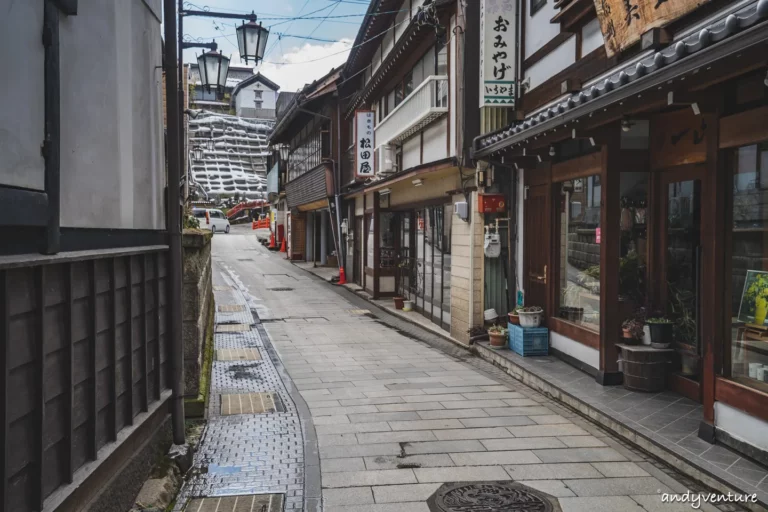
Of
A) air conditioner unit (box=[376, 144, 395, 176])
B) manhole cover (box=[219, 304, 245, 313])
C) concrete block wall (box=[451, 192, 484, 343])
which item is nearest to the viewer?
concrete block wall (box=[451, 192, 484, 343])

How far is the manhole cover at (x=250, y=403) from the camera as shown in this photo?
940 cm

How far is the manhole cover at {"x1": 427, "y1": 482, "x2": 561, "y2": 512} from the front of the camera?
19.7 ft

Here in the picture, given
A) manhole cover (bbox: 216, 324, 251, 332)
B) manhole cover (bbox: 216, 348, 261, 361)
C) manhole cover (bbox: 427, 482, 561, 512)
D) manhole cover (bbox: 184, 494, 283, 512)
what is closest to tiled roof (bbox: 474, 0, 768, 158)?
manhole cover (bbox: 427, 482, 561, 512)

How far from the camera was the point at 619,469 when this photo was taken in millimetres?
7008

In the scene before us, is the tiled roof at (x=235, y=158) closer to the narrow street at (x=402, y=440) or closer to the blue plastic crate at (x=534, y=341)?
the narrow street at (x=402, y=440)

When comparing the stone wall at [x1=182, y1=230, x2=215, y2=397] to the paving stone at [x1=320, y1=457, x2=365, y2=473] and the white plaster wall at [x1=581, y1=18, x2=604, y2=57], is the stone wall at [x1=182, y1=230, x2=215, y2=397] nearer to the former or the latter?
the paving stone at [x1=320, y1=457, x2=365, y2=473]

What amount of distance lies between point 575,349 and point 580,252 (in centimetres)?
172

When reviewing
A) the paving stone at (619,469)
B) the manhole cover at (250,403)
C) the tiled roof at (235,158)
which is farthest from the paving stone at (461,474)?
the tiled roof at (235,158)

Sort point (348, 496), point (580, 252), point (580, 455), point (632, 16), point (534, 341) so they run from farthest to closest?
point (534, 341) → point (580, 252) → point (632, 16) → point (580, 455) → point (348, 496)

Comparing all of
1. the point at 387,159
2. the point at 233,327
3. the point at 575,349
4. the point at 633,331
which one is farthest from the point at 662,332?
the point at 387,159

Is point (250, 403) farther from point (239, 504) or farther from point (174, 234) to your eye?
point (239, 504)

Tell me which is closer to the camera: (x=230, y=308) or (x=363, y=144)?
(x=230, y=308)

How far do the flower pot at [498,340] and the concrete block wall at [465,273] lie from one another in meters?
0.96

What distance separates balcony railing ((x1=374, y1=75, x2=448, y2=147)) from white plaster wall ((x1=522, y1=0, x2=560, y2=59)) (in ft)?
8.43
